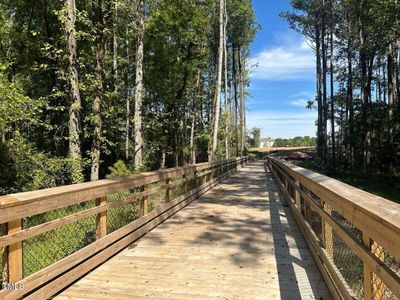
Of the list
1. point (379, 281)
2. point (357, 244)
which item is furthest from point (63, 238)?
point (379, 281)

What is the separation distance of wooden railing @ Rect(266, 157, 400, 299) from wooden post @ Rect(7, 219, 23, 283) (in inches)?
A: 101

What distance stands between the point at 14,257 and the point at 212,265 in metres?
2.26

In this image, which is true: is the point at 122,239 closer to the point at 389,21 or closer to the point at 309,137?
the point at 389,21

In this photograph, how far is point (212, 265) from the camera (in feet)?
14.4

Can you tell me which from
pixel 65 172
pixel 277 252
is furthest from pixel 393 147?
pixel 277 252

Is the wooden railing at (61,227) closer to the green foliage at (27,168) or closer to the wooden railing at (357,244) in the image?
the wooden railing at (357,244)

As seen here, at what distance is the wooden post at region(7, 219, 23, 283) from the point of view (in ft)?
9.46

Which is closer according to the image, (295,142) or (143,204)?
(143,204)

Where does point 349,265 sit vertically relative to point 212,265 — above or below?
above

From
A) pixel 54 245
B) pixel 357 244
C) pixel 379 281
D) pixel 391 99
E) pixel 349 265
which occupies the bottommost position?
pixel 54 245

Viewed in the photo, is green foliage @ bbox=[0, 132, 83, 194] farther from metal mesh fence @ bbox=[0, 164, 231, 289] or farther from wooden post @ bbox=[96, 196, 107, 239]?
wooden post @ bbox=[96, 196, 107, 239]

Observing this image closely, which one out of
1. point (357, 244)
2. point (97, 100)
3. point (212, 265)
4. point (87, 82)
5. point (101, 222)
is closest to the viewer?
point (357, 244)

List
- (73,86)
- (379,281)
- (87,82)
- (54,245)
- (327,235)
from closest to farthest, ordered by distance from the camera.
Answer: (379,281), (327,235), (54,245), (73,86), (87,82)

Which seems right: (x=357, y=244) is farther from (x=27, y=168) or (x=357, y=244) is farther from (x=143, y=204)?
(x=27, y=168)
